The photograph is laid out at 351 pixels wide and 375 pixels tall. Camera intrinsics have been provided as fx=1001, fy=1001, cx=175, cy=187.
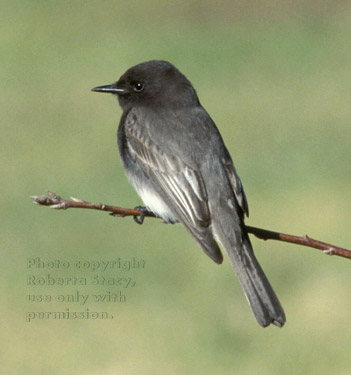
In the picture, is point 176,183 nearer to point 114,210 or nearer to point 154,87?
point 154,87

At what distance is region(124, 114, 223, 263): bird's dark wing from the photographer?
566cm

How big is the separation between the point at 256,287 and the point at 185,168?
33.5 inches

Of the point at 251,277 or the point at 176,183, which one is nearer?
the point at 251,277

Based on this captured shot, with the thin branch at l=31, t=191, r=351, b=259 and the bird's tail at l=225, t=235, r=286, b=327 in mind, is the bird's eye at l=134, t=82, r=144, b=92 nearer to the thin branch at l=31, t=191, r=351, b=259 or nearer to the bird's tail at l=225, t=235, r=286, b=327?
the bird's tail at l=225, t=235, r=286, b=327

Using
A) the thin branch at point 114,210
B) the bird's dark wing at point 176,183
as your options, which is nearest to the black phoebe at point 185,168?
the bird's dark wing at point 176,183

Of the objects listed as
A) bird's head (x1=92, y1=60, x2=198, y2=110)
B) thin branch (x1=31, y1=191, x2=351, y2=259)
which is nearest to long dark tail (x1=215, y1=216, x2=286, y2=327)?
thin branch (x1=31, y1=191, x2=351, y2=259)

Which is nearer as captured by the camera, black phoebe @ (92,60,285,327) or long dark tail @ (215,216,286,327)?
long dark tail @ (215,216,286,327)

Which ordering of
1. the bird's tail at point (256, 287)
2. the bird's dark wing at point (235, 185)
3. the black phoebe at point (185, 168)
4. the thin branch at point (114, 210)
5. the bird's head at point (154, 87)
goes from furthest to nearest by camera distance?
the bird's head at point (154, 87), the bird's dark wing at point (235, 185), the black phoebe at point (185, 168), the bird's tail at point (256, 287), the thin branch at point (114, 210)

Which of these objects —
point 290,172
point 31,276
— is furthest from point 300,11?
point 31,276

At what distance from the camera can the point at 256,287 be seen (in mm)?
5566

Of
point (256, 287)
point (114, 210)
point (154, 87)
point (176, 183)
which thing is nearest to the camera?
point (114, 210)

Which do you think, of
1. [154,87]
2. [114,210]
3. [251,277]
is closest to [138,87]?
[154,87]

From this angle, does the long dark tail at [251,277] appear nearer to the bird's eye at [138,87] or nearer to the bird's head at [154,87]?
the bird's head at [154,87]

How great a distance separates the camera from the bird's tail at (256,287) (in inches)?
211
